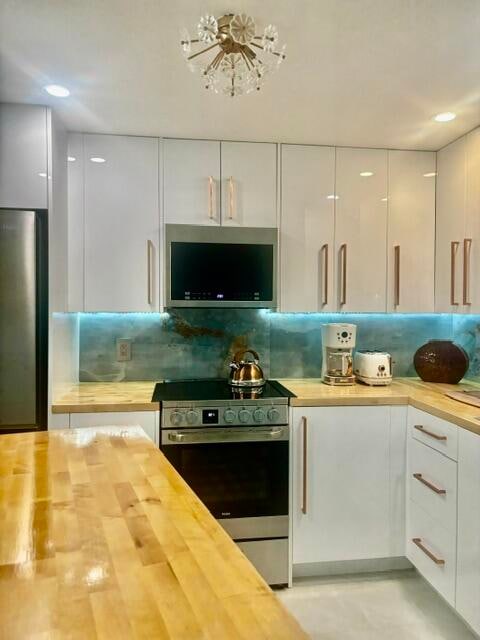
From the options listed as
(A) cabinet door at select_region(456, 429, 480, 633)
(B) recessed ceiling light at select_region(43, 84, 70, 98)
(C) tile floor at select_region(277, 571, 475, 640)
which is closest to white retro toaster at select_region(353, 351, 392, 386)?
(A) cabinet door at select_region(456, 429, 480, 633)

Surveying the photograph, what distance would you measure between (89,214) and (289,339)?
1401mm

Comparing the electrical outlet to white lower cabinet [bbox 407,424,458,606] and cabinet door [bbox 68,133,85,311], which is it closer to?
cabinet door [bbox 68,133,85,311]

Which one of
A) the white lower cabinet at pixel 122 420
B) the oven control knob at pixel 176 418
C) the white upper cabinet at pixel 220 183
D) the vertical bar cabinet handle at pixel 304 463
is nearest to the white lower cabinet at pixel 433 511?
the vertical bar cabinet handle at pixel 304 463

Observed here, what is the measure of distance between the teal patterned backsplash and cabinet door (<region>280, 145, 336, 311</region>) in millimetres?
279

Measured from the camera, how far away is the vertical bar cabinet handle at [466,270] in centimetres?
241

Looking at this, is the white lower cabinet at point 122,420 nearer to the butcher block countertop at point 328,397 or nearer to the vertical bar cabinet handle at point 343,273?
the butcher block countertop at point 328,397

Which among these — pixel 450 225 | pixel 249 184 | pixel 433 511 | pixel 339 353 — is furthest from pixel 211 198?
pixel 433 511

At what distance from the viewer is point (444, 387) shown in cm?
254

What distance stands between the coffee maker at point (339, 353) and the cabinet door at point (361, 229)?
141 mm

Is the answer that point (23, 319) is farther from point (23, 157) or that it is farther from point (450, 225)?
point (450, 225)

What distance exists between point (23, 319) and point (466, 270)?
226cm

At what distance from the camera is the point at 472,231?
2.39 metres

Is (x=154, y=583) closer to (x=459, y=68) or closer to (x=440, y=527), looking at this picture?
(x=440, y=527)

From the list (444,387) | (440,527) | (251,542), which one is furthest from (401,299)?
(251,542)
